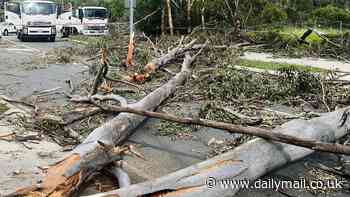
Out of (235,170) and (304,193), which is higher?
(235,170)

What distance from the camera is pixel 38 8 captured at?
2709 centimetres

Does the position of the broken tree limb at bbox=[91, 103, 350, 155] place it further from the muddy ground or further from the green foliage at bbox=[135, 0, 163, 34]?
the green foliage at bbox=[135, 0, 163, 34]

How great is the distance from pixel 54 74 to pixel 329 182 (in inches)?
386

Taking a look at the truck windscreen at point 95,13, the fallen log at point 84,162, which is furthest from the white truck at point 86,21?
the fallen log at point 84,162

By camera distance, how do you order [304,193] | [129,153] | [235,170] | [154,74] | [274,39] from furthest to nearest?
[274,39] → [154,74] → [129,153] → [304,193] → [235,170]

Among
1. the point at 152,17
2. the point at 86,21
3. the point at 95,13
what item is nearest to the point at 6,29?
the point at 86,21

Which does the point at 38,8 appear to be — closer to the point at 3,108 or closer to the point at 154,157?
the point at 3,108

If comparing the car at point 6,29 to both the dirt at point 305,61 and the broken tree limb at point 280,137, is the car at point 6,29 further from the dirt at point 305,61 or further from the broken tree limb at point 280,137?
the broken tree limb at point 280,137

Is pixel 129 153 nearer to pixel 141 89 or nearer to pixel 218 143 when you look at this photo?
pixel 218 143

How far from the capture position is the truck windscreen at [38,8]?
88.2 feet

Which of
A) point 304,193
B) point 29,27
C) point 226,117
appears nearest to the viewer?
point 304,193

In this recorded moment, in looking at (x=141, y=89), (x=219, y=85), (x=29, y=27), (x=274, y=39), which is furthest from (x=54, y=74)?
(x=29, y=27)

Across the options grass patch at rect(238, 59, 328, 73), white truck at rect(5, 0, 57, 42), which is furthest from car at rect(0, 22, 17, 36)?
grass patch at rect(238, 59, 328, 73)

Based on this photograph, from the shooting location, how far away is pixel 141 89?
10.1 metres
